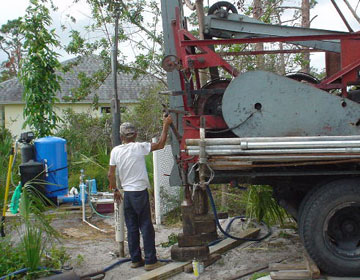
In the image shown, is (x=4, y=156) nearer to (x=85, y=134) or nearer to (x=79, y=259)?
(x=85, y=134)

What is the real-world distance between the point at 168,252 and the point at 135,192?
120cm

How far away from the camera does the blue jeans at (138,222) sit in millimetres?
5129

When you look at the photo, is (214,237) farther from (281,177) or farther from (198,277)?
(281,177)

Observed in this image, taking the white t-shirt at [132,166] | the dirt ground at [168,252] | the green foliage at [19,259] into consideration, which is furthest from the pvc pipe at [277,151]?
the green foliage at [19,259]

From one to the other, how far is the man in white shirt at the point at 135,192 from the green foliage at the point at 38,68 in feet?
18.5

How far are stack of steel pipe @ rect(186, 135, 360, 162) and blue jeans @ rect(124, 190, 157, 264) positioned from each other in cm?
128

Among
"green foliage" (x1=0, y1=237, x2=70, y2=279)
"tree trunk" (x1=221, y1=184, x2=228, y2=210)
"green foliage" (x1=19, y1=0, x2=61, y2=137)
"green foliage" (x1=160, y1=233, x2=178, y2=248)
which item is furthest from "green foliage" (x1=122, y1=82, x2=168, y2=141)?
"green foliage" (x1=0, y1=237, x2=70, y2=279)

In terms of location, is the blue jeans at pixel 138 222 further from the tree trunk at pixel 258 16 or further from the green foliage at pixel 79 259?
the tree trunk at pixel 258 16

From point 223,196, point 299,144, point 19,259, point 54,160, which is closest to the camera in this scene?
point 299,144

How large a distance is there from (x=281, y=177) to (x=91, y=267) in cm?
247

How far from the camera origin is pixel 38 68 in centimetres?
1019

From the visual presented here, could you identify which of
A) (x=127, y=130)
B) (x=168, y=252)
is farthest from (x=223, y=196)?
(x=127, y=130)

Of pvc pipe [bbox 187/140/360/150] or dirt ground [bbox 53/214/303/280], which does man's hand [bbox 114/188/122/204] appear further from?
pvc pipe [bbox 187/140/360/150]

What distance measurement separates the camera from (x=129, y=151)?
518cm
